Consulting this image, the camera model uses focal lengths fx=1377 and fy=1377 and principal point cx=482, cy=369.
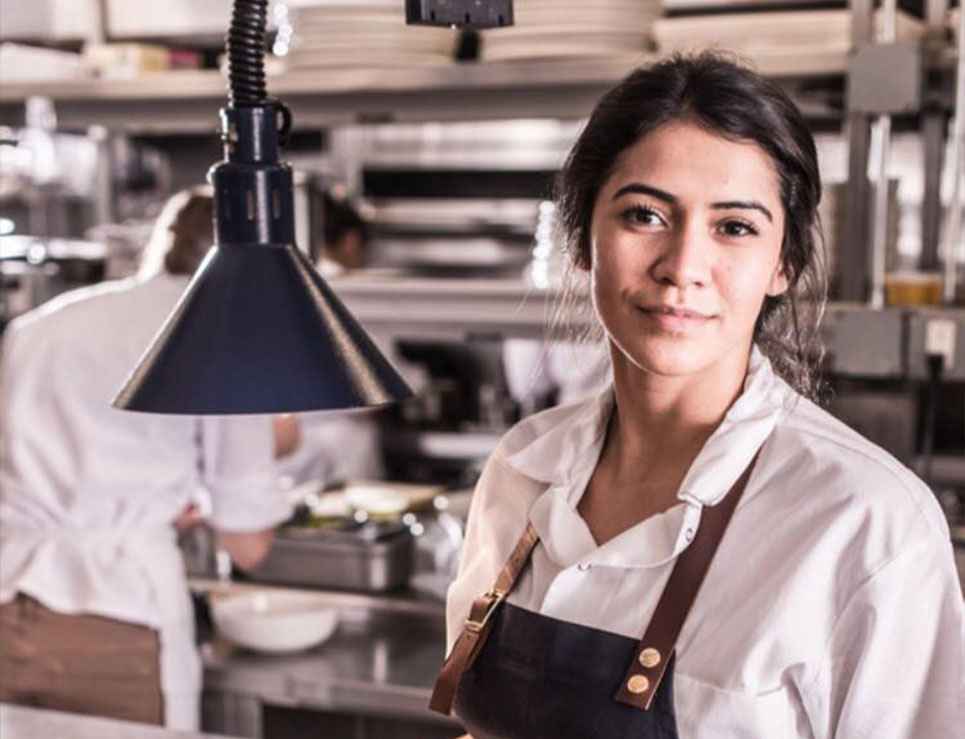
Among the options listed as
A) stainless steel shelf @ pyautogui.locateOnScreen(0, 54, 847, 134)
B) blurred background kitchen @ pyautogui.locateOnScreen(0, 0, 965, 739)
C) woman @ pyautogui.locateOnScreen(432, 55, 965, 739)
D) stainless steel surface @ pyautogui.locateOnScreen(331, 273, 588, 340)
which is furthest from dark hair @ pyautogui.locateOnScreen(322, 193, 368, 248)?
woman @ pyautogui.locateOnScreen(432, 55, 965, 739)

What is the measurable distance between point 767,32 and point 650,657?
1.56 metres

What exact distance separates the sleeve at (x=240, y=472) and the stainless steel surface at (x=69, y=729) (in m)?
0.78

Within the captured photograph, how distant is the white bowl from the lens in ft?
9.75

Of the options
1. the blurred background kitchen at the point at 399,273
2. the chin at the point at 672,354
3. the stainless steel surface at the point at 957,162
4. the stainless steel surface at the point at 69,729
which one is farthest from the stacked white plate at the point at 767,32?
the stainless steel surface at the point at 69,729

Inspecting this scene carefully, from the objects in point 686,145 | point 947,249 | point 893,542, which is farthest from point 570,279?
point 947,249

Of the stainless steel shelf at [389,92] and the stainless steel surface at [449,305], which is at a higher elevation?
the stainless steel shelf at [389,92]

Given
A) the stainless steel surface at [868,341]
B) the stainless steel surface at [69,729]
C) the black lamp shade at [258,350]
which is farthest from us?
→ the stainless steel surface at [868,341]

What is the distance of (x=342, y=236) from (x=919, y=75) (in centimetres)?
299

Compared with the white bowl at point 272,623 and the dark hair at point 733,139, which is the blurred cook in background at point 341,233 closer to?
the white bowl at point 272,623

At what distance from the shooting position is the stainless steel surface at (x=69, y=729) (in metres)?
2.12

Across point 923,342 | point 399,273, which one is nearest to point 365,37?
point 399,273

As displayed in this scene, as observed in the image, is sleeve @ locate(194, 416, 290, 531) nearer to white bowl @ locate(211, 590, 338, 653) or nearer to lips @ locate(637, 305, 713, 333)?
white bowl @ locate(211, 590, 338, 653)

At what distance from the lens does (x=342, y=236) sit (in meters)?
5.12

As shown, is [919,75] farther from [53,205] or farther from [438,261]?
[53,205]
